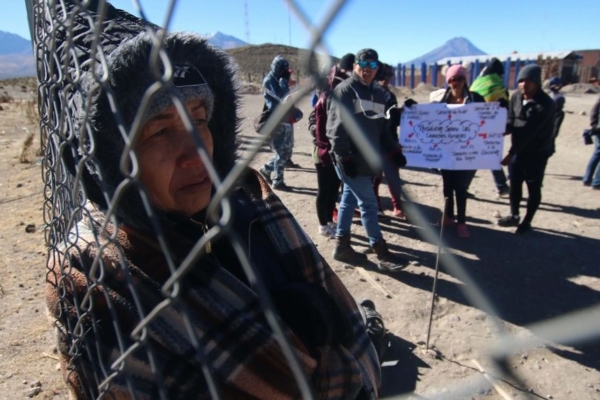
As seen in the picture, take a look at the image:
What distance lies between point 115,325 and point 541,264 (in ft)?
14.2

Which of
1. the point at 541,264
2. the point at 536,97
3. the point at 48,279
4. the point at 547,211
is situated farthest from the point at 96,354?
the point at 547,211

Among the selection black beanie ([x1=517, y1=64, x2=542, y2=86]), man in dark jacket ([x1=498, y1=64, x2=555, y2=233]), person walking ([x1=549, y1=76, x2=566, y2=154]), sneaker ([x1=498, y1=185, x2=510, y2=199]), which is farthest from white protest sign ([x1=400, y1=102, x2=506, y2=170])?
person walking ([x1=549, y1=76, x2=566, y2=154])

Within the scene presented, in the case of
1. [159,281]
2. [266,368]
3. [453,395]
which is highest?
[159,281]

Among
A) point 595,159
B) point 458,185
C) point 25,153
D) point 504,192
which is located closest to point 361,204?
point 458,185

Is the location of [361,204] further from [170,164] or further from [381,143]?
[170,164]

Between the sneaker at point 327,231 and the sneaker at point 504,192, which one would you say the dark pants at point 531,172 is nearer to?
the sneaker at point 504,192

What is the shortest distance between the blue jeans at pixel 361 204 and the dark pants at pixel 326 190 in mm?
443

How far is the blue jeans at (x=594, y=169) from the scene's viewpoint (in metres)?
6.54

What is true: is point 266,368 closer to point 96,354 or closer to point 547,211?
point 96,354

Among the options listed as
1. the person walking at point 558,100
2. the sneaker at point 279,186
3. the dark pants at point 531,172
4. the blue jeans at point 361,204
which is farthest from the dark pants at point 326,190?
the person walking at point 558,100

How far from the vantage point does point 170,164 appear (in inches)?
49.9

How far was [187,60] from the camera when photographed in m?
1.41

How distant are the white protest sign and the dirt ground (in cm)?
73

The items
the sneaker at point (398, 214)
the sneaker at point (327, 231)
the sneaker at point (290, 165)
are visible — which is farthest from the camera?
the sneaker at point (290, 165)
